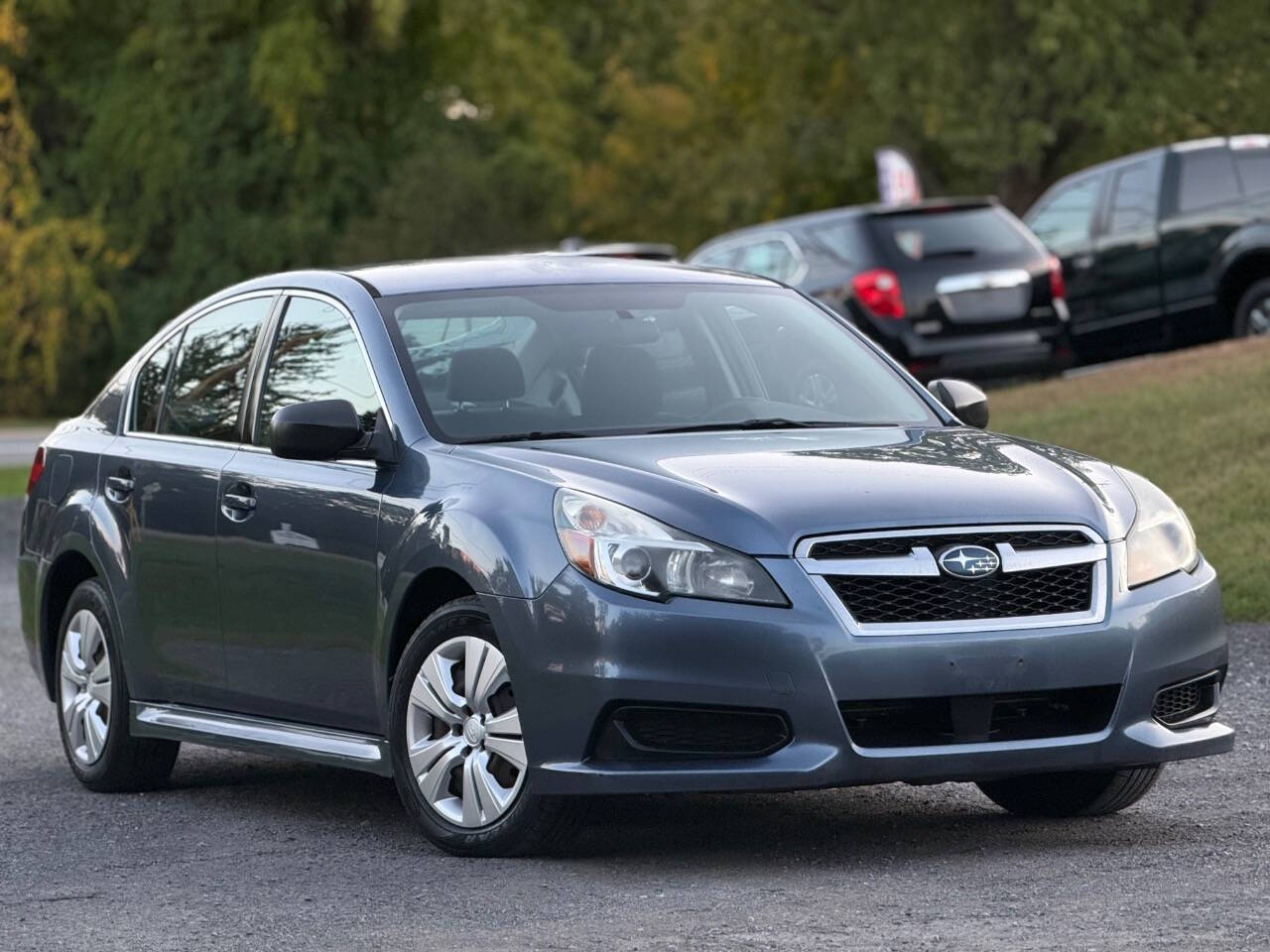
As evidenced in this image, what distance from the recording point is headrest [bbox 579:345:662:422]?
7328 mm

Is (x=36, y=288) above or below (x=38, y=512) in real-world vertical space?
below

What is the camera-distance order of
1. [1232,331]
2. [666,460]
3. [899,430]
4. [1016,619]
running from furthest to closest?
[1232,331]
[899,430]
[666,460]
[1016,619]

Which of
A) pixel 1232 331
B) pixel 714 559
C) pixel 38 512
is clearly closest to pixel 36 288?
pixel 1232 331

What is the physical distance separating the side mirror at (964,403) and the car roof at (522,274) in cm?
70

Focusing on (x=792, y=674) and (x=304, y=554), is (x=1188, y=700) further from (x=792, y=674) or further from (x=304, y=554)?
(x=304, y=554)

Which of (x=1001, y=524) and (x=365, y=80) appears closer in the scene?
(x=1001, y=524)

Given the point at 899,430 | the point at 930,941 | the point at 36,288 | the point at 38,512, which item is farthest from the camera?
the point at 36,288

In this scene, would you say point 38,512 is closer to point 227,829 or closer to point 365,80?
point 227,829

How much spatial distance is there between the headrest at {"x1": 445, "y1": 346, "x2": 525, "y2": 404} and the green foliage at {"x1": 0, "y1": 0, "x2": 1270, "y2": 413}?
125ft

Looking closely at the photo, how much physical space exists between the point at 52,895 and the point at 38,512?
285cm

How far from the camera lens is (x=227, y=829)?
7.71 m

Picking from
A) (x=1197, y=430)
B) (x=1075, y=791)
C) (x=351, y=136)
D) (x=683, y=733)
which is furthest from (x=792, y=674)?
(x=351, y=136)

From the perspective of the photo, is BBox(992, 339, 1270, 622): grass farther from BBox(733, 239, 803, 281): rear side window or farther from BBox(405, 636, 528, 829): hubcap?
BBox(405, 636, 528, 829): hubcap

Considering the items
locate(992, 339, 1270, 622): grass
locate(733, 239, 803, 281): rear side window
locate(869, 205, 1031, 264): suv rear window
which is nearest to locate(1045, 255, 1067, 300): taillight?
locate(869, 205, 1031, 264): suv rear window
